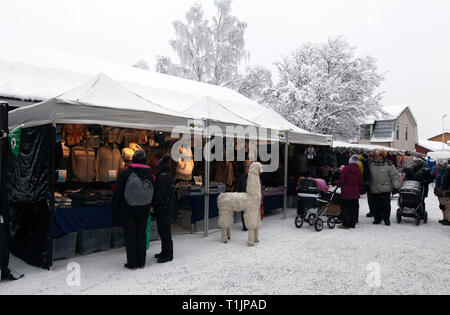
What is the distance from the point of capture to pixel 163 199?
4.90 metres

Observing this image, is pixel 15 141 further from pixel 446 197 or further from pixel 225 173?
pixel 446 197

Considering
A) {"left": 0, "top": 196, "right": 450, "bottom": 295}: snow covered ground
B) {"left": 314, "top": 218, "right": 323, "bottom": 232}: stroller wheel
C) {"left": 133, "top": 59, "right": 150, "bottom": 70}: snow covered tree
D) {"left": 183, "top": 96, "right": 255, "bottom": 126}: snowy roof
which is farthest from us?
{"left": 133, "top": 59, "right": 150, "bottom": 70}: snow covered tree

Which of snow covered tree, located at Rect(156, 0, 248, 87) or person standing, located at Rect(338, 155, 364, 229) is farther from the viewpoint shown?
snow covered tree, located at Rect(156, 0, 248, 87)

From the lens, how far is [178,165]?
285 inches

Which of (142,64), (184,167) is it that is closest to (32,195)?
(184,167)

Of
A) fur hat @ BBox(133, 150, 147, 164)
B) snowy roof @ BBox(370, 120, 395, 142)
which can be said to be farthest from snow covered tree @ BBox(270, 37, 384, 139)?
fur hat @ BBox(133, 150, 147, 164)

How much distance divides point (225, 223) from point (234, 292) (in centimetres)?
222

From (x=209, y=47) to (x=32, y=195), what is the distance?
22.1 meters

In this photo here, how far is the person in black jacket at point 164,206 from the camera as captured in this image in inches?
193

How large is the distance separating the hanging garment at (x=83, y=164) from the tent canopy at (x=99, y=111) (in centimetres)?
120

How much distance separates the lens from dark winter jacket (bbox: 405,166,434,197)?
8.48 m

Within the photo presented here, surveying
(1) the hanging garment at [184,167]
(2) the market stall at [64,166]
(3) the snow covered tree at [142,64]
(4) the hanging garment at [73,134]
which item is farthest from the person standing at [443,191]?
(3) the snow covered tree at [142,64]

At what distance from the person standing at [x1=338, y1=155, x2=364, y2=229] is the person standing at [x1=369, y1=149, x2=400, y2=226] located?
0.64 metres

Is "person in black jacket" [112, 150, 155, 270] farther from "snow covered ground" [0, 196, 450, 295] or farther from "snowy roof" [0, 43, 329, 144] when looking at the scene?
"snowy roof" [0, 43, 329, 144]
